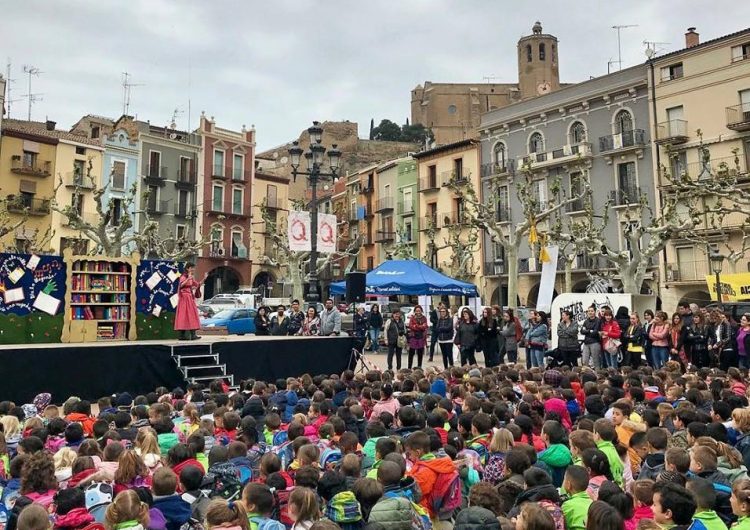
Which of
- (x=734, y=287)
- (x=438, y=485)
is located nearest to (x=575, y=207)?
(x=734, y=287)

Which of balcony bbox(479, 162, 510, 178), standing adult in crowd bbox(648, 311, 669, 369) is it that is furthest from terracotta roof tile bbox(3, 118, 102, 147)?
standing adult in crowd bbox(648, 311, 669, 369)

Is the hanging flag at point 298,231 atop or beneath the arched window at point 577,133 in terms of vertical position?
beneath

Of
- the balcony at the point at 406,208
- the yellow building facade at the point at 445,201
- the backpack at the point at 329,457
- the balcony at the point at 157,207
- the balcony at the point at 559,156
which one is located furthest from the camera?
the balcony at the point at 406,208

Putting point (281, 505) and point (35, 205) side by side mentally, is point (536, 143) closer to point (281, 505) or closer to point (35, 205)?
Answer: point (35, 205)

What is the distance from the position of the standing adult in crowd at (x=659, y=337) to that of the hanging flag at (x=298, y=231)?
9450 mm

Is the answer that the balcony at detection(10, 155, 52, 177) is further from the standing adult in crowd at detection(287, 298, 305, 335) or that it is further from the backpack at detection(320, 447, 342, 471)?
the backpack at detection(320, 447, 342, 471)

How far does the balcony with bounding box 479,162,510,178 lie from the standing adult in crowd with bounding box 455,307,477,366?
87.2 ft

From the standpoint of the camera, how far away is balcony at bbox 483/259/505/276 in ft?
132

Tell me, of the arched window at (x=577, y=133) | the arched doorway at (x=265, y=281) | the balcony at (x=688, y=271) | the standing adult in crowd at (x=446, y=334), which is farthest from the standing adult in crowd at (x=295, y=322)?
the arched doorway at (x=265, y=281)

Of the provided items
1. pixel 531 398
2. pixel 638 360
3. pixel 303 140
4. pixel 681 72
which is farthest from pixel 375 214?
pixel 531 398

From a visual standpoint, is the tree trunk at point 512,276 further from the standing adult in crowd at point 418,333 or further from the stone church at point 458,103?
the stone church at point 458,103

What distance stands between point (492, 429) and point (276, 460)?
7.43ft

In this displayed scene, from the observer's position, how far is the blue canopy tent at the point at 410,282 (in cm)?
2070

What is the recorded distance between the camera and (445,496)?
4.61 metres
